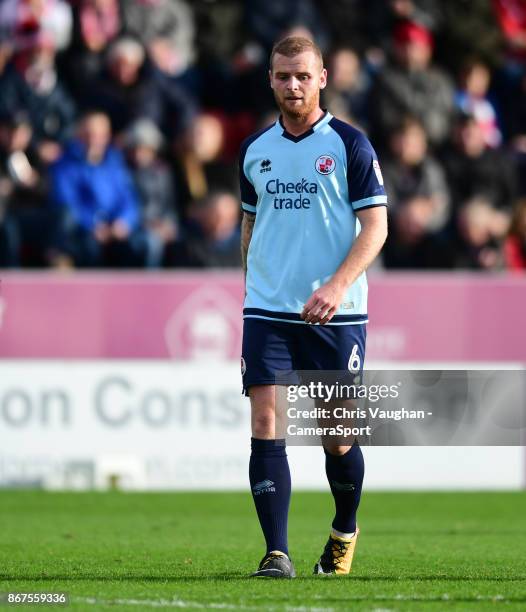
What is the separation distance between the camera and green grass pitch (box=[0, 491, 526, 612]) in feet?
20.0

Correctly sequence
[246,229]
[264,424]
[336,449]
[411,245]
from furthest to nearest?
1. [411,245]
2. [246,229]
3. [336,449]
4. [264,424]

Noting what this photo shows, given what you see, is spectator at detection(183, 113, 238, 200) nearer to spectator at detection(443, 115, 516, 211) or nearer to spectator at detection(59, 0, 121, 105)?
spectator at detection(59, 0, 121, 105)

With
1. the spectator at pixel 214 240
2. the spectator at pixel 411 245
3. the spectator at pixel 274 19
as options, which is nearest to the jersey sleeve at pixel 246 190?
the spectator at pixel 214 240

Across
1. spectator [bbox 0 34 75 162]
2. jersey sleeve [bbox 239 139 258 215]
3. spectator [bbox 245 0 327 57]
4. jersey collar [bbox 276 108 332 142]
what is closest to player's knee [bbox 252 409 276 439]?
jersey sleeve [bbox 239 139 258 215]

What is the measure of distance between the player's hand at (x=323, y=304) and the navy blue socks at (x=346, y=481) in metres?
0.71

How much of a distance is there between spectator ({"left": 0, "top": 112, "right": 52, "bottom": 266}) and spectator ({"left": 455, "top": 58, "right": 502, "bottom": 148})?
532 cm

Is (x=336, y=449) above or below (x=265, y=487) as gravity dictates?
above

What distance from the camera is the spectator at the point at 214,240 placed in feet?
47.9

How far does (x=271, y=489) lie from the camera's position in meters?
6.83

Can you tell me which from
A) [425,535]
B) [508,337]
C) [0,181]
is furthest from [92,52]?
[425,535]

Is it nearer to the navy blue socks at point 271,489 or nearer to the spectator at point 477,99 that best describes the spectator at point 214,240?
the spectator at point 477,99

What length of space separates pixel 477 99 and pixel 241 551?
10767 mm

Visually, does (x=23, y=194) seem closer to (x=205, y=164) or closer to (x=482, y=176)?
(x=205, y=164)

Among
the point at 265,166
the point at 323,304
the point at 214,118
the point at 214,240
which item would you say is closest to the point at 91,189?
the point at 214,240
